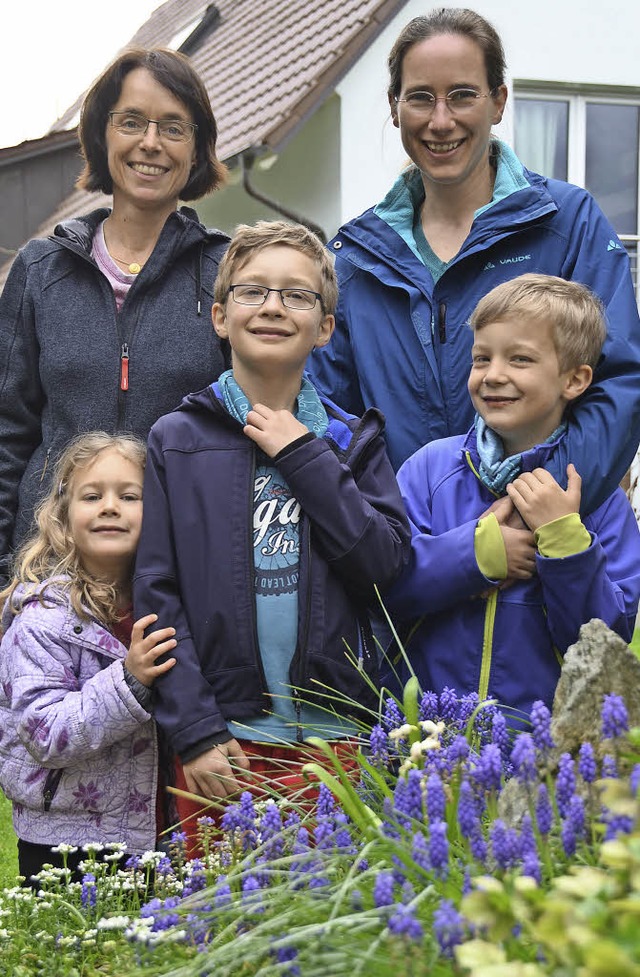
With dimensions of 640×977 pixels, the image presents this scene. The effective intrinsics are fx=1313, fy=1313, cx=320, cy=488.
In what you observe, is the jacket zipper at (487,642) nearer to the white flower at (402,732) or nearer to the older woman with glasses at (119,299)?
the white flower at (402,732)

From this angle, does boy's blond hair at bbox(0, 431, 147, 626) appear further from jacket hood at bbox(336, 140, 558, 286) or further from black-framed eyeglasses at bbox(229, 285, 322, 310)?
jacket hood at bbox(336, 140, 558, 286)

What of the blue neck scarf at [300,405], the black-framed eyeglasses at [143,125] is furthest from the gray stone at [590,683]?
the black-framed eyeglasses at [143,125]

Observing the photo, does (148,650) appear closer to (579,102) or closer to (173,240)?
(173,240)

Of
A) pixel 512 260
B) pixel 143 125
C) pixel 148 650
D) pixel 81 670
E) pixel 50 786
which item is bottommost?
pixel 50 786

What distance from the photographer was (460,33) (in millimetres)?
3707

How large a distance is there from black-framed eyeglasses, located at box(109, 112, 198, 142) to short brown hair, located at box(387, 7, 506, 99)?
2.18 ft

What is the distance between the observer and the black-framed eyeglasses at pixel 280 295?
345 centimetres

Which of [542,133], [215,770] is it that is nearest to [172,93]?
[215,770]

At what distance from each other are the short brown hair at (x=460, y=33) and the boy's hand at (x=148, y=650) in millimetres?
1776

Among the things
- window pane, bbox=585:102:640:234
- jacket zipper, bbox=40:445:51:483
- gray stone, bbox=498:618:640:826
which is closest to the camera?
gray stone, bbox=498:618:640:826

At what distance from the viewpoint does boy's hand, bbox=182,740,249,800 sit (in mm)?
3113

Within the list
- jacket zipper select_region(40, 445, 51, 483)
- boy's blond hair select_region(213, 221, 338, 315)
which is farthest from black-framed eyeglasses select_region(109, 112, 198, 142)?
jacket zipper select_region(40, 445, 51, 483)

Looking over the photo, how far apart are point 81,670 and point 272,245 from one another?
1.25m

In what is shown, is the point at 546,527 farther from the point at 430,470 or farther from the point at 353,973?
the point at 353,973
